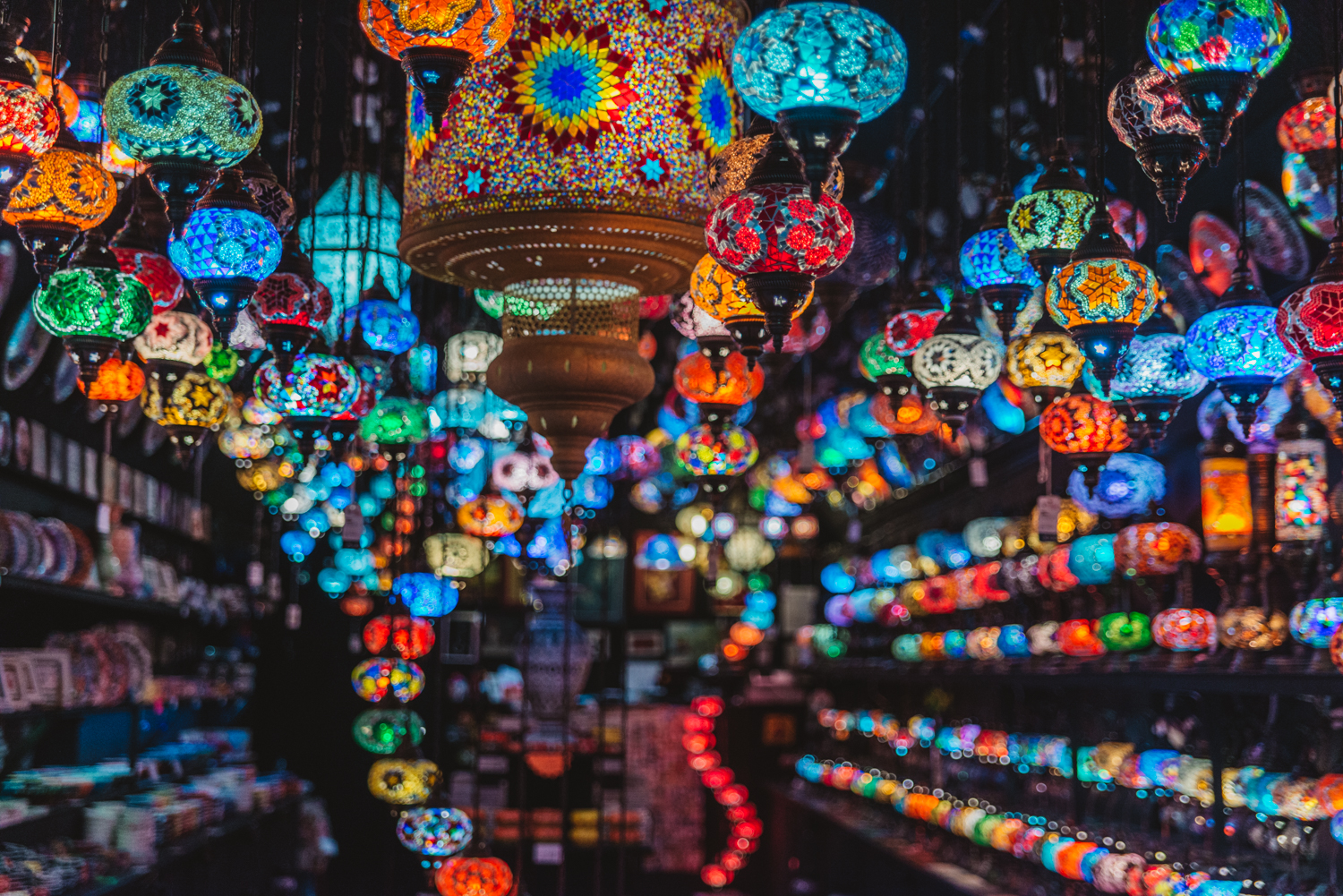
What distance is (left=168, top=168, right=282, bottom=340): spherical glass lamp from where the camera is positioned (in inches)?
92.7

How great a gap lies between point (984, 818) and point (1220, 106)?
4616 millimetres

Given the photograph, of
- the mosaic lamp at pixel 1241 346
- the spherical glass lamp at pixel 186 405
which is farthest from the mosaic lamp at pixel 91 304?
the mosaic lamp at pixel 1241 346

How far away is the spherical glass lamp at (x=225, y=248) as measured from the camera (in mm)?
2354

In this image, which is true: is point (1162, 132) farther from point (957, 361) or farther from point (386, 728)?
point (386, 728)

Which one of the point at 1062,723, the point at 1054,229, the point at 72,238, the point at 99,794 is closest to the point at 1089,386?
the point at 1054,229

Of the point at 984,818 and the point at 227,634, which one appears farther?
the point at 227,634

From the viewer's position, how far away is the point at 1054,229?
2471 millimetres

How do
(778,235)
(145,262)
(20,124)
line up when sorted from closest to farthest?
1. (778,235)
2. (20,124)
3. (145,262)


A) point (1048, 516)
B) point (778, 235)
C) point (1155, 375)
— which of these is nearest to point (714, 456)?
point (1048, 516)

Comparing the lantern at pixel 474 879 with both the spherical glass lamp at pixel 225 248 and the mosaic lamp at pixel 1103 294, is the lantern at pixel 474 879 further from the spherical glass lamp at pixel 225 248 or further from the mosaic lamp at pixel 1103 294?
the mosaic lamp at pixel 1103 294

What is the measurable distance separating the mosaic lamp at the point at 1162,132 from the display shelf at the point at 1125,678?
5.43 feet

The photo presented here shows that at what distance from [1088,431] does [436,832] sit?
2200mm

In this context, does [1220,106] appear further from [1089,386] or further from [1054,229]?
[1089,386]

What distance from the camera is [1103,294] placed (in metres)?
2.20
